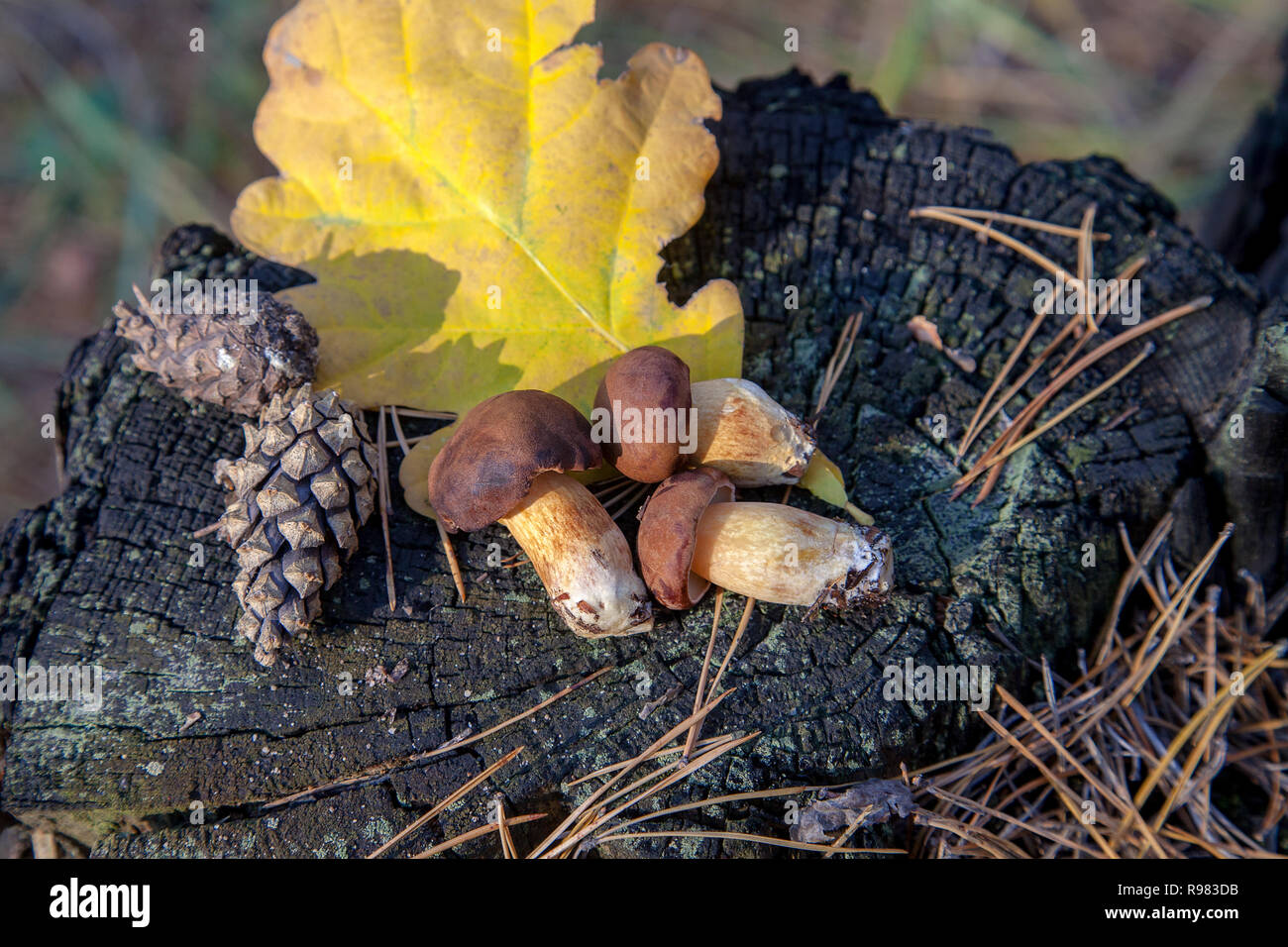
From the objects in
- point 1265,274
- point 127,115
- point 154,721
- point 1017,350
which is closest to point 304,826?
point 154,721

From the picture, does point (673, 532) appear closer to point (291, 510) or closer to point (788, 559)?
point (788, 559)

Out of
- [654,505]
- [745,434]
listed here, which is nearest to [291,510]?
[654,505]

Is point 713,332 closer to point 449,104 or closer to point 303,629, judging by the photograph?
point 449,104

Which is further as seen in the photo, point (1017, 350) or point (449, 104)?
point (1017, 350)

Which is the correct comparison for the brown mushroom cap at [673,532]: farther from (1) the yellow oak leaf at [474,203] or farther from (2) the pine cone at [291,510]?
(2) the pine cone at [291,510]

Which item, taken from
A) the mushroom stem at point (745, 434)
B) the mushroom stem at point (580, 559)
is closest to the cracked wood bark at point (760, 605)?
the mushroom stem at point (580, 559)

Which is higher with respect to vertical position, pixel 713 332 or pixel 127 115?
pixel 127 115

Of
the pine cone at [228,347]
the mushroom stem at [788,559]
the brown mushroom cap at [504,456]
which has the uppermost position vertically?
the pine cone at [228,347]
